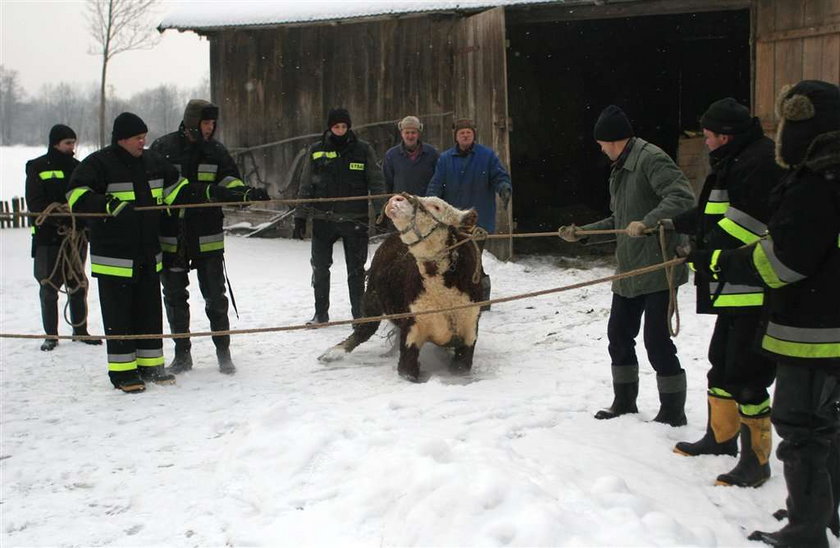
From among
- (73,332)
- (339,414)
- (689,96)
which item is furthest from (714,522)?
(689,96)

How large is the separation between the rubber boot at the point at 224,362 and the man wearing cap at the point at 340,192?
4.97ft

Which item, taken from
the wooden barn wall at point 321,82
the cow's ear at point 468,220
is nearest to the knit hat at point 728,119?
the cow's ear at point 468,220

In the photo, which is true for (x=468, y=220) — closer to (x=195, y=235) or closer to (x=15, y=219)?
(x=195, y=235)

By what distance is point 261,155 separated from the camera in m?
13.5

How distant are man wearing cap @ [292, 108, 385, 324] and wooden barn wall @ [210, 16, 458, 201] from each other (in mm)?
4895

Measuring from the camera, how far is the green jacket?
4.23 m

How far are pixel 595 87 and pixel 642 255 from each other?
42.0 ft

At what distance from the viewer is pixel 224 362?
610 centimetres

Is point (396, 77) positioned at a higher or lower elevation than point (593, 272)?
higher

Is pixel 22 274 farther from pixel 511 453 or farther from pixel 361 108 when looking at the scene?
pixel 511 453

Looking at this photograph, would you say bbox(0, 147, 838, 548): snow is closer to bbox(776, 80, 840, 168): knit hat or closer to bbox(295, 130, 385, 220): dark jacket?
bbox(295, 130, 385, 220): dark jacket

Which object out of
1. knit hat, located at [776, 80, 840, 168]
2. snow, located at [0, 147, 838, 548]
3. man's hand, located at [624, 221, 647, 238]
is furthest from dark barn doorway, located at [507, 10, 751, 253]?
knit hat, located at [776, 80, 840, 168]

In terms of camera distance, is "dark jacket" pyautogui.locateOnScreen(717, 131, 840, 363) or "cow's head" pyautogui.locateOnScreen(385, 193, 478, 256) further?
"cow's head" pyautogui.locateOnScreen(385, 193, 478, 256)

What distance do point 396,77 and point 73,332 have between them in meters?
6.78
